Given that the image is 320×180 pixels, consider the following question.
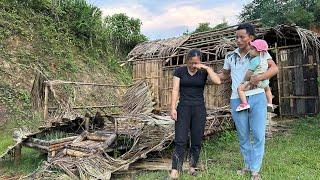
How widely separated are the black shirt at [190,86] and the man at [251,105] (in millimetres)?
408

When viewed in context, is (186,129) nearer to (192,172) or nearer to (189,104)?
(189,104)

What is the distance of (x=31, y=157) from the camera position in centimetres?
764

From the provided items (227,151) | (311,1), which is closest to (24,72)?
(227,151)

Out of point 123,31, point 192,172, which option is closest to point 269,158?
point 192,172

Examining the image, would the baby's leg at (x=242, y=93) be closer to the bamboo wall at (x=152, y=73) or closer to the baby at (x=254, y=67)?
the baby at (x=254, y=67)

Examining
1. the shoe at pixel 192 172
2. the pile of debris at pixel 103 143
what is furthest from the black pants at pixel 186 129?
the pile of debris at pixel 103 143

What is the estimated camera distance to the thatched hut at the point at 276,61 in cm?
1023

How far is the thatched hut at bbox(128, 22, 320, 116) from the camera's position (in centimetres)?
1023

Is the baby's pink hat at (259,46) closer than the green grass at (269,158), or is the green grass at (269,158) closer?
the baby's pink hat at (259,46)

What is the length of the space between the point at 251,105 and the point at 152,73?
8119 millimetres

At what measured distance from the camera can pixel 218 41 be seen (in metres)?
10.6

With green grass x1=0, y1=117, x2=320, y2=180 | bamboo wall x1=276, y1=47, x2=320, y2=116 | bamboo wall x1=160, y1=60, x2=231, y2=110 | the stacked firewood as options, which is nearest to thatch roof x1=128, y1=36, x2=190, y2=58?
bamboo wall x1=160, y1=60, x2=231, y2=110

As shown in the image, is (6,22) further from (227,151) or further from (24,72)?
(227,151)

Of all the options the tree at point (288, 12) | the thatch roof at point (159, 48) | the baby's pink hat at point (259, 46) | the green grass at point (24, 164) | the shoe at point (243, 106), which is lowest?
the green grass at point (24, 164)
